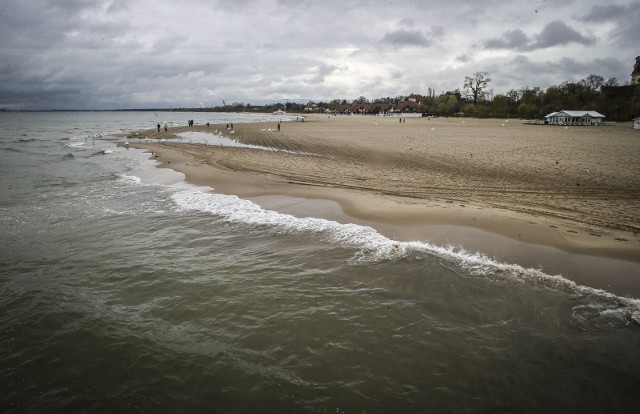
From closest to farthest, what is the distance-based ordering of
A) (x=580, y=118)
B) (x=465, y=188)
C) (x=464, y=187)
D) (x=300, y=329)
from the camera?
(x=300, y=329), (x=465, y=188), (x=464, y=187), (x=580, y=118)

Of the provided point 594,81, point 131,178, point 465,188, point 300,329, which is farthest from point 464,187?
point 594,81

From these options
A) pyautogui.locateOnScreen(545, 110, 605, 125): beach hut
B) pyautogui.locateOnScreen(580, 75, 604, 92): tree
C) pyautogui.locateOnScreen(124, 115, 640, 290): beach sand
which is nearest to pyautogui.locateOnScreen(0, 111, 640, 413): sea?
pyautogui.locateOnScreen(124, 115, 640, 290): beach sand

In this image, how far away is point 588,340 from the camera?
5262 millimetres

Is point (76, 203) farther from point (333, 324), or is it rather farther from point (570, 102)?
point (570, 102)

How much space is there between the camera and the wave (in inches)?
241

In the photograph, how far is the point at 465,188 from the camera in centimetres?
1444

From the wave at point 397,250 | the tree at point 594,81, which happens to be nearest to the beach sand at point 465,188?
the wave at point 397,250

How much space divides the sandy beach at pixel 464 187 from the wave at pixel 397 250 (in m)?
0.77

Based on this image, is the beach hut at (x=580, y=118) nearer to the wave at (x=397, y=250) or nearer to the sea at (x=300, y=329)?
the wave at (x=397, y=250)

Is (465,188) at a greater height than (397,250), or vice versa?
(465,188)

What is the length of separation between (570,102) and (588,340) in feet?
356

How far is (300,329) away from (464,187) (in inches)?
457

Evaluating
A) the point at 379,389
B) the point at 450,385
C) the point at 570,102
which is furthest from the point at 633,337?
the point at 570,102

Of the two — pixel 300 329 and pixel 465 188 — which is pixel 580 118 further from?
pixel 300 329
